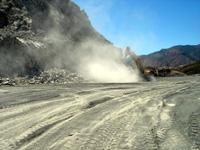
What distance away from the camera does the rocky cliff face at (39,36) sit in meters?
14.8

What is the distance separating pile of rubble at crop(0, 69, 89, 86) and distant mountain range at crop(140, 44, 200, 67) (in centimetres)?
12426

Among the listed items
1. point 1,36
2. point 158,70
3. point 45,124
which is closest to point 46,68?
point 1,36

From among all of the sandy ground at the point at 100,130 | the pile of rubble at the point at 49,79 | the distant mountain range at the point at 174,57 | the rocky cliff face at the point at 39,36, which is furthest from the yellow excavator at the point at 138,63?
the distant mountain range at the point at 174,57

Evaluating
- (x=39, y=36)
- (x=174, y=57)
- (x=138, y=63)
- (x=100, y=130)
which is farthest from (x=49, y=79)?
(x=174, y=57)

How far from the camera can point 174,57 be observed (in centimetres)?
14088

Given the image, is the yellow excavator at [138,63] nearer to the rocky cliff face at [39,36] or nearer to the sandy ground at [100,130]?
the rocky cliff face at [39,36]

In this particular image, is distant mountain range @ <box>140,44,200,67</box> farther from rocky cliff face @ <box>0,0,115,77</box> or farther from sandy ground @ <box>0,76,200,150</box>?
Result: sandy ground @ <box>0,76,200,150</box>

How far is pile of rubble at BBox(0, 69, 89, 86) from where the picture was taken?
12.6 metres

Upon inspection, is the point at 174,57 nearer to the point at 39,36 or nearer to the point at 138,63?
the point at 138,63

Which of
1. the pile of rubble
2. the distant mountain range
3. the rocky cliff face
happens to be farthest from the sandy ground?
the distant mountain range

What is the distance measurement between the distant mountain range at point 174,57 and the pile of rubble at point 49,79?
4892 inches

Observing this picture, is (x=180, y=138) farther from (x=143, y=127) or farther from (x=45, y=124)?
(x=45, y=124)

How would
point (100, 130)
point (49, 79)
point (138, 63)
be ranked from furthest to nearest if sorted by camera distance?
1. point (138, 63)
2. point (49, 79)
3. point (100, 130)

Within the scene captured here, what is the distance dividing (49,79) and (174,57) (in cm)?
14784
